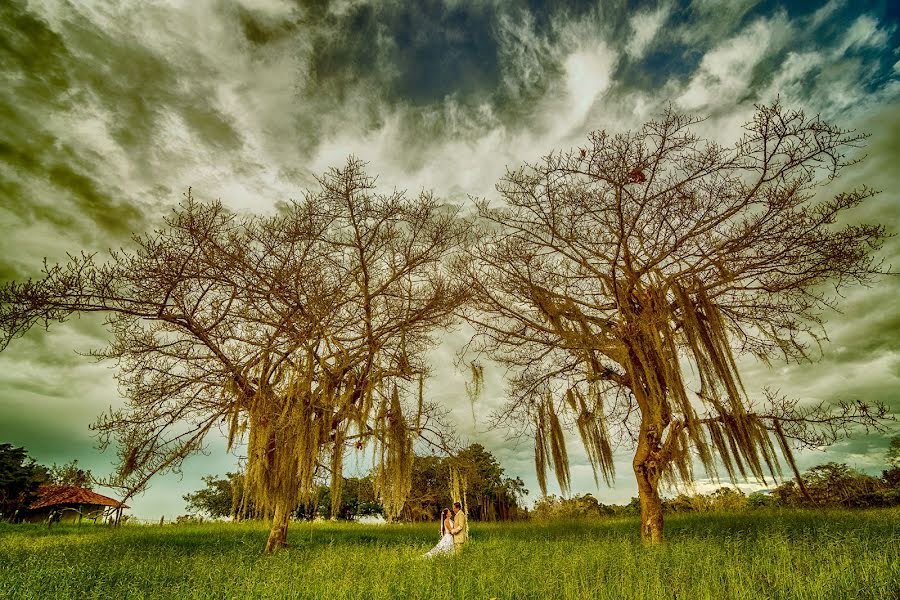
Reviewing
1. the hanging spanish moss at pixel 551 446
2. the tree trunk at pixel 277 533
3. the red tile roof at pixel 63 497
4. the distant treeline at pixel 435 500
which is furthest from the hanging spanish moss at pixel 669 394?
the red tile roof at pixel 63 497

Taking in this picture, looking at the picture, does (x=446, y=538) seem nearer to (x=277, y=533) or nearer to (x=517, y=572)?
(x=277, y=533)

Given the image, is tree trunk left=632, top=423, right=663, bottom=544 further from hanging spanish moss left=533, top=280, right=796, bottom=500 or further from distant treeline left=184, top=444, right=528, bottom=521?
distant treeline left=184, top=444, right=528, bottom=521

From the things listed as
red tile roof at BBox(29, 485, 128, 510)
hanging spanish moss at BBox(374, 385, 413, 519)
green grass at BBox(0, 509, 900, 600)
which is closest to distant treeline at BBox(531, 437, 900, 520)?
green grass at BBox(0, 509, 900, 600)

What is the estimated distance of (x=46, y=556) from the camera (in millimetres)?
7117

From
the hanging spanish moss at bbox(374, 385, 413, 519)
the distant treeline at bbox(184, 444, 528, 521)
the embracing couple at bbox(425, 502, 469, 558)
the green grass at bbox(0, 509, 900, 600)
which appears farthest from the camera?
the distant treeline at bbox(184, 444, 528, 521)

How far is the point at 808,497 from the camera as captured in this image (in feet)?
23.9

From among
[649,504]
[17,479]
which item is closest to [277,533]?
[649,504]

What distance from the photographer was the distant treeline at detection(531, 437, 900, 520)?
326 inches

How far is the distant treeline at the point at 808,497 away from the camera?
829 cm

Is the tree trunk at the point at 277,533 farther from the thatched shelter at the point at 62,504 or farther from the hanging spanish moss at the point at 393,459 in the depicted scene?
the thatched shelter at the point at 62,504

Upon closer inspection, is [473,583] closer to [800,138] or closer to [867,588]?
[867,588]

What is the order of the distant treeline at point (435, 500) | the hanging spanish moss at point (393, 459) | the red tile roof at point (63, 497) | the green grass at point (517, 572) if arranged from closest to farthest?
the green grass at point (517, 572), the hanging spanish moss at point (393, 459), the distant treeline at point (435, 500), the red tile roof at point (63, 497)

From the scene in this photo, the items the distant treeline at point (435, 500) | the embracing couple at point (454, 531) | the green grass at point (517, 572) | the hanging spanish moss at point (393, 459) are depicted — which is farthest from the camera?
the distant treeline at point (435, 500)

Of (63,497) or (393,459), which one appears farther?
(63,497)
